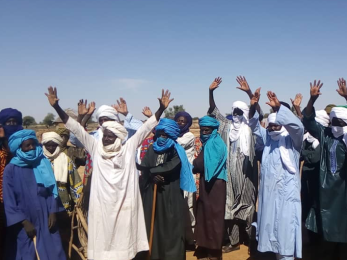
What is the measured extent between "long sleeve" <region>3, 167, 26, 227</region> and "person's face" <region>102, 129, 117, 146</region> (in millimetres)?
1200

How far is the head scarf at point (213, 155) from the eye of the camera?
16.3 feet

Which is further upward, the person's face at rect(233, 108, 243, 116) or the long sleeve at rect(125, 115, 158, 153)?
the person's face at rect(233, 108, 243, 116)

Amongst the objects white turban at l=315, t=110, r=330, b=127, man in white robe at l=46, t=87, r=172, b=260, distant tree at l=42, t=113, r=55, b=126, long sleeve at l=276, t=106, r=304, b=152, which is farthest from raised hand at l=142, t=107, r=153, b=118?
distant tree at l=42, t=113, r=55, b=126

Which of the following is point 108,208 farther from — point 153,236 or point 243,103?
point 243,103

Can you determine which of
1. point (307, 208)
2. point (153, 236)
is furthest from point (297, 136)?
point (153, 236)

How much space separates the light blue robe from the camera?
174 inches

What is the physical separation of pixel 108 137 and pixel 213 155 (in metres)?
1.75

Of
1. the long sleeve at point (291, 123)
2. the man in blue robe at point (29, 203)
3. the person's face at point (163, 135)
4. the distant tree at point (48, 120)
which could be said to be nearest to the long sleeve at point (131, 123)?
the person's face at point (163, 135)

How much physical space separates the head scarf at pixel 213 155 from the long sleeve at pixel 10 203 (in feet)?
8.67

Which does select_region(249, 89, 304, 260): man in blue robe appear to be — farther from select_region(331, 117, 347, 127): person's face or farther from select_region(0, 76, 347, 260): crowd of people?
select_region(331, 117, 347, 127): person's face

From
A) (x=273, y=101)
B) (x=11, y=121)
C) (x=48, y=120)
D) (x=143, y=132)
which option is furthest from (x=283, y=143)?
(x=48, y=120)

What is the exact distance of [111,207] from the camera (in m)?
4.06

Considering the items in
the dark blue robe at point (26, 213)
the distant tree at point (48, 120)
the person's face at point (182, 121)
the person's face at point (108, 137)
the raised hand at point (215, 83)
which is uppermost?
the distant tree at point (48, 120)

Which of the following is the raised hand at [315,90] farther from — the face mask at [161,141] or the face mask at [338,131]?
the face mask at [161,141]
